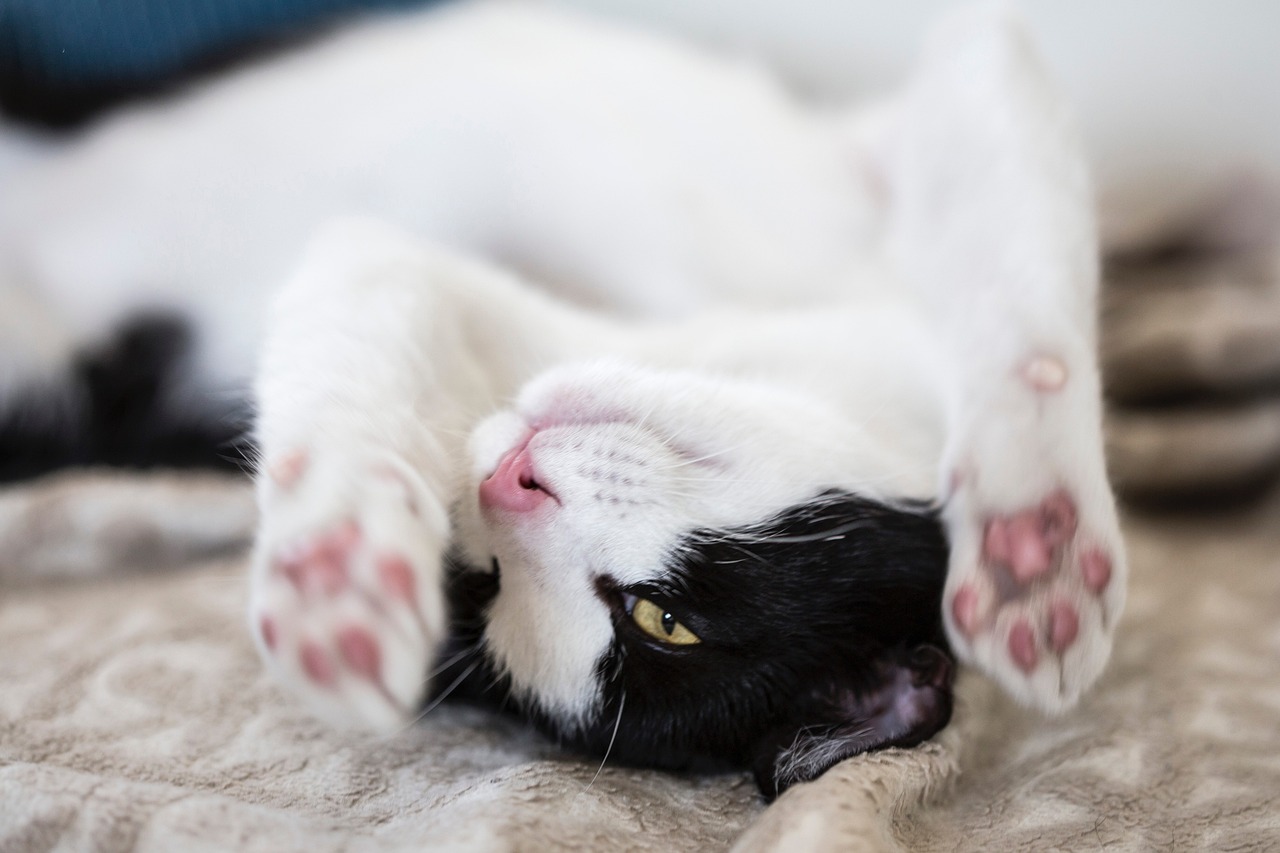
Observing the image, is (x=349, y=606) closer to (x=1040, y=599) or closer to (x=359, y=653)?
(x=359, y=653)

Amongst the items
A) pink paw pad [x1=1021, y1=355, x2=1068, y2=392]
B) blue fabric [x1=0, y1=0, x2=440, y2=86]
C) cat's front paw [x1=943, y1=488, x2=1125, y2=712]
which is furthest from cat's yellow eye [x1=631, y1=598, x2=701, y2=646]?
blue fabric [x1=0, y1=0, x2=440, y2=86]

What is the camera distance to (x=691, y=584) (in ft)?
2.73

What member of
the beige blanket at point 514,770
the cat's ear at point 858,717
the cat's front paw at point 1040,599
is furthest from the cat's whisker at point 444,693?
the cat's front paw at point 1040,599

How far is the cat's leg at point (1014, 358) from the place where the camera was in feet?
2.50

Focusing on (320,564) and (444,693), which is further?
(444,693)

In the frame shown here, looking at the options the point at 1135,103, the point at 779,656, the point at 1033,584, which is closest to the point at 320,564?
the point at 779,656

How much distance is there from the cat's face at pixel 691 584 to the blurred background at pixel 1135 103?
0.56 metres

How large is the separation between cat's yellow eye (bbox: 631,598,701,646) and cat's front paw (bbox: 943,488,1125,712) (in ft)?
0.73

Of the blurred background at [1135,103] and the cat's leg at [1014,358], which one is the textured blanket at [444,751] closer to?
the cat's leg at [1014,358]

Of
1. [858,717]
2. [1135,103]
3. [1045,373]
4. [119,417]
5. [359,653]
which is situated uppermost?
[1135,103]

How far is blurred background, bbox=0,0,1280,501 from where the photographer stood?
1.40 metres

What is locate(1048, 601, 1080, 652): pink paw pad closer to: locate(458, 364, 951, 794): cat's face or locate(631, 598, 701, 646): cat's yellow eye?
locate(458, 364, 951, 794): cat's face

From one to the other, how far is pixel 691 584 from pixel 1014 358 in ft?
1.21

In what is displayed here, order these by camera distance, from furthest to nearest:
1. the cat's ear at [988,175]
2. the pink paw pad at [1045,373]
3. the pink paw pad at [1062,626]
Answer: the cat's ear at [988,175] < the pink paw pad at [1045,373] < the pink paw pad at [1062,626]
